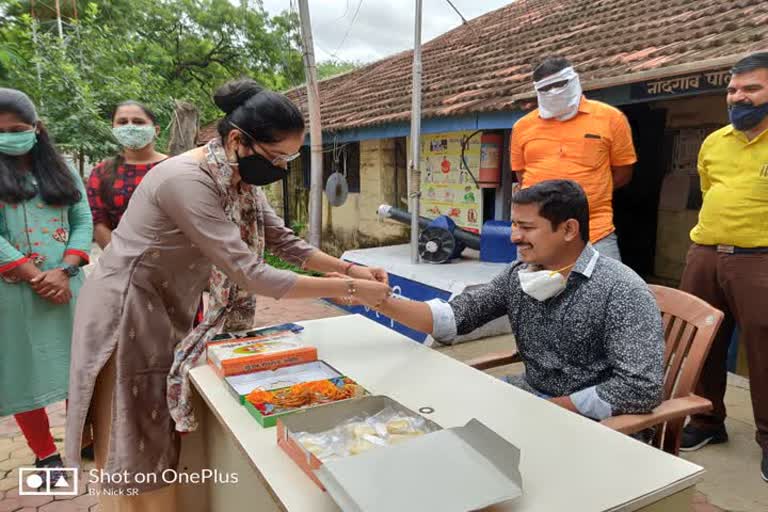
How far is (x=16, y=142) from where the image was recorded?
7.88ft

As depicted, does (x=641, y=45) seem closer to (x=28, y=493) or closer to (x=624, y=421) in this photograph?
(x=624, y=421)

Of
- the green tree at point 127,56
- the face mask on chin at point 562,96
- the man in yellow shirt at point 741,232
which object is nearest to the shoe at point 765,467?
the man in yellow shirt at point 741,232

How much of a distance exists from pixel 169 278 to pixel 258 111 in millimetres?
630

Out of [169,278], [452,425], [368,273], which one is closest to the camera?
[452,425]

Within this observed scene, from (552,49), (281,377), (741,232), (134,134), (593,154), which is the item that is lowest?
(281,377)

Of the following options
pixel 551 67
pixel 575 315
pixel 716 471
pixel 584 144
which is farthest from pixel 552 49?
pixel 575 315

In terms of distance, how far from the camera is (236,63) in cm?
Answer: 2022

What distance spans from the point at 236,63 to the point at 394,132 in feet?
53.0

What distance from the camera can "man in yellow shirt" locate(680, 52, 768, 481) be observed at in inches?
91.0

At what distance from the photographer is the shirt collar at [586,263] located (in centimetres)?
176

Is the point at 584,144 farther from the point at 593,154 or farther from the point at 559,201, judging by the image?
the point at 559,201

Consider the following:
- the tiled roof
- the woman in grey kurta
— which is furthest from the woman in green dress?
the tiled roof

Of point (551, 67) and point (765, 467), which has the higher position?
point (551, 67)

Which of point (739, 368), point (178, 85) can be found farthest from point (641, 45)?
point (178, 85)
